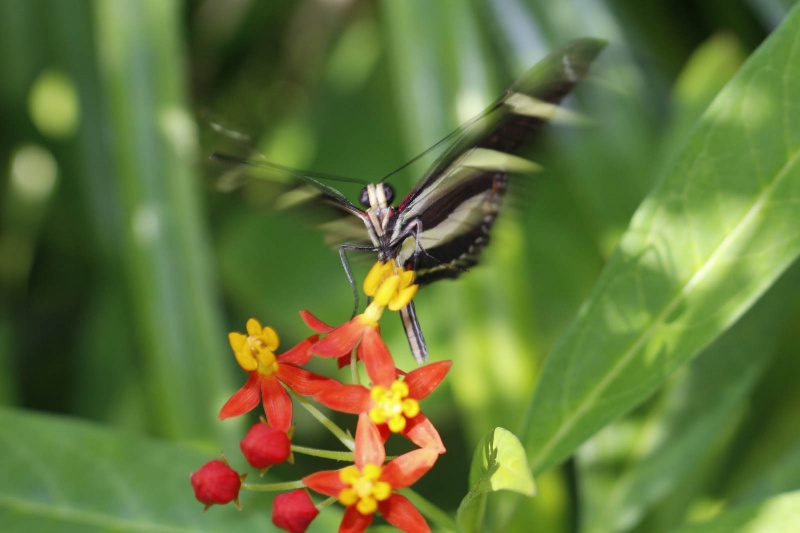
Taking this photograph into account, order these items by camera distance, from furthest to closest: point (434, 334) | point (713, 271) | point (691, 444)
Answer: point (434, 334)
point (691, 444)
point (713, 271)

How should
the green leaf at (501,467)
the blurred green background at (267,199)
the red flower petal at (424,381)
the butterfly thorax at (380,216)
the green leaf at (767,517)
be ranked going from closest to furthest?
the green leaf at (501,467), the green leaf at (767,517), the red flower petal at (424,381), the butterfly thorax at (380,216), the blurred green background at (267,199)

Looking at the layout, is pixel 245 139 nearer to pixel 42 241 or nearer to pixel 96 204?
pixel 96 204

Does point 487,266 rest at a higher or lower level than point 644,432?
higher

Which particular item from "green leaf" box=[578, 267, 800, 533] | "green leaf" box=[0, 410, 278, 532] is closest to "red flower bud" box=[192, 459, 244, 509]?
"green leaf" box=[0, 410, 278, 532]

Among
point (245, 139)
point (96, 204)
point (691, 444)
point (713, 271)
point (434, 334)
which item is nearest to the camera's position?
point (713, 271)

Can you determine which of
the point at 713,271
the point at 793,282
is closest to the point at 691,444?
the point at 793,282

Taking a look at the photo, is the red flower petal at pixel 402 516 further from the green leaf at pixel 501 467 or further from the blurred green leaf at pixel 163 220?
the blurred green leaf at pixel 163 220

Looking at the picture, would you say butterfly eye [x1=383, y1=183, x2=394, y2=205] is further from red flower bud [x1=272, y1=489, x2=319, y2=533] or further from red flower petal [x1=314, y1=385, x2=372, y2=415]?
red flower bud [x1=272, y1=489, x2=319, y2=533]

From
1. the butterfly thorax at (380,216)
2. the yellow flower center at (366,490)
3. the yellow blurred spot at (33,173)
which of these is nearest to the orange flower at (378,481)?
the yellow flower center at (366,490)
